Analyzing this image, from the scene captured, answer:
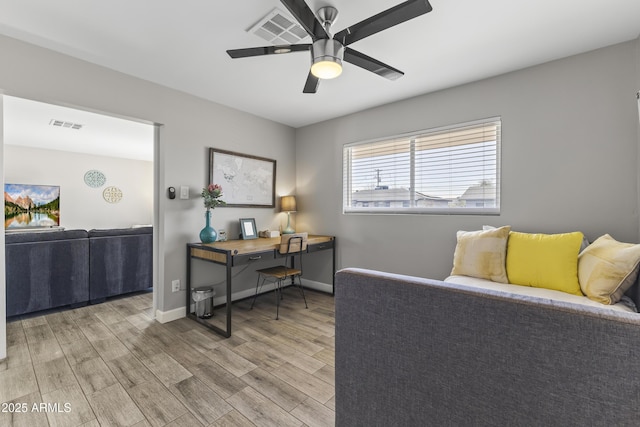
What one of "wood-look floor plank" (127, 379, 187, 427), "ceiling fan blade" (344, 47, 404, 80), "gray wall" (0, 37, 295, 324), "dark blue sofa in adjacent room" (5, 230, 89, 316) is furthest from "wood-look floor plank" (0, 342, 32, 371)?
"ceiling fan blade" (344, 47, 404, 80)

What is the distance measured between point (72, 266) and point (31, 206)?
11.9 ft

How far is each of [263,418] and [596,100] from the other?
328cm

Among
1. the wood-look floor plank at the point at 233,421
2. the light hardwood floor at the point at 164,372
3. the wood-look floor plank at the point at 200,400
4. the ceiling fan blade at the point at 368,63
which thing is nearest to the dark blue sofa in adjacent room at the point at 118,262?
the light hardwood floor at the point at 164,372

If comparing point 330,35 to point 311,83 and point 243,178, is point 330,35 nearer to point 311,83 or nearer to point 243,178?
point 311,83

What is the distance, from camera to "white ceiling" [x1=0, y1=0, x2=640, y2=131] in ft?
5.88

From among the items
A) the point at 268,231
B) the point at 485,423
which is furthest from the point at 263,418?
the point at 268,231

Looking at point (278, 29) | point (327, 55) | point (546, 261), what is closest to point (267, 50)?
point (278, 29)

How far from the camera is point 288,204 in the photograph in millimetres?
4043

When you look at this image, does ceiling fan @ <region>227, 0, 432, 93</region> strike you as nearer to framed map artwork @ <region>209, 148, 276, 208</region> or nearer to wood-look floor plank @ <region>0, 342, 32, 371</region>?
framed map artwork @ <region>209, 148, 276, 208</region>

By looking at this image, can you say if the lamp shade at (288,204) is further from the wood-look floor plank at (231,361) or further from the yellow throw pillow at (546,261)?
the yellow throw pillow at (546,261)

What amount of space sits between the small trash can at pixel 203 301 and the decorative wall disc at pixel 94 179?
4.90 metres

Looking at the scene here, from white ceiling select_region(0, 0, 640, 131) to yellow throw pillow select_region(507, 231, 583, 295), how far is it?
1473mm

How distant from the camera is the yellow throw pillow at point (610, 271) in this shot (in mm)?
1698

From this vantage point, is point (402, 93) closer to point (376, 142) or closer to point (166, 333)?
point (376, 142)
